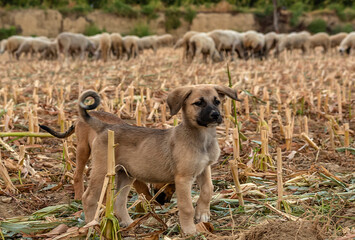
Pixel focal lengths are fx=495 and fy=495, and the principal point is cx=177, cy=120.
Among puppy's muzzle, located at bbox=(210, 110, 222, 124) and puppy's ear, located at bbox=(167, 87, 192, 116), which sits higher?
puppy's ear, located at bbox=(167, 87, 192, 116)

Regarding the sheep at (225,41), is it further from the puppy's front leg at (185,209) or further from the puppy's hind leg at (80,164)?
the puppy's front leg at (185,209)

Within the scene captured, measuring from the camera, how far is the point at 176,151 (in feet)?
12.9

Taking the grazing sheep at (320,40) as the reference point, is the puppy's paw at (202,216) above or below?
above

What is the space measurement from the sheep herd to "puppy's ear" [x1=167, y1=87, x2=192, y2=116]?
17.6m

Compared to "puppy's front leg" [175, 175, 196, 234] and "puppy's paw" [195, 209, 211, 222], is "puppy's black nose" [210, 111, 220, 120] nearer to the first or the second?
"puppy's front leg" [175, 175, 196, 234]

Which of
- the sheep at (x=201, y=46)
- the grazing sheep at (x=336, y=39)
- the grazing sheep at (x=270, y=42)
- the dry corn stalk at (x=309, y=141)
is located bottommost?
the grazing sheep at (x=336, y=39)

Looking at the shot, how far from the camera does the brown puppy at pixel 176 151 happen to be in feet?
12.5

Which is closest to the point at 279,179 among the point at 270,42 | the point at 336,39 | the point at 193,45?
the point at 193,45

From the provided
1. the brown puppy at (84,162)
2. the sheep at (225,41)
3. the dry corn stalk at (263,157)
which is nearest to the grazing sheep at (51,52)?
the sheep at (225,41)

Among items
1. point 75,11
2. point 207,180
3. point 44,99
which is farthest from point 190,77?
point 75,11

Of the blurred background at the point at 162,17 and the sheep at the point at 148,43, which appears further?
the blurred background at the point at 162,17

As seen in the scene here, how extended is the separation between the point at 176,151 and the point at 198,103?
0.42 metres

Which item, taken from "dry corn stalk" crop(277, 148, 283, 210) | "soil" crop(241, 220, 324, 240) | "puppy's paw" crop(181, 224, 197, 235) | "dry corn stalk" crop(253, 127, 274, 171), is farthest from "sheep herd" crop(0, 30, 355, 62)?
"soil" crop(241, 220, 324, 240)

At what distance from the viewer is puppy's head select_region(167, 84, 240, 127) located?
12.6ft
